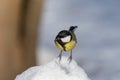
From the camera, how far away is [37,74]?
2.46ft

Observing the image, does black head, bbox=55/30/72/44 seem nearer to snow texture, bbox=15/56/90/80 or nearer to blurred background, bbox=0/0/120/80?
snow texture, bbox=15/56/90/80

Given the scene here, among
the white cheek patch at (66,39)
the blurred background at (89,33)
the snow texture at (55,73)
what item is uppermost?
the white cheek patch at (66,39)

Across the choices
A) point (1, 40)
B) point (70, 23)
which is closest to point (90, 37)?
point (70, 23)

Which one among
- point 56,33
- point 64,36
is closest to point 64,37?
point 64,36

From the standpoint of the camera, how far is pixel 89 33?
6.91ft

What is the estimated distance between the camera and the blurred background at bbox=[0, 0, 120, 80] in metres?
1.36

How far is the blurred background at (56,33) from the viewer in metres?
1.36

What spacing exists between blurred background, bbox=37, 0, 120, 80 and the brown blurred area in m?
0.18

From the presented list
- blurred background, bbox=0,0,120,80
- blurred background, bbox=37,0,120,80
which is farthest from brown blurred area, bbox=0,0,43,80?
blurred background, bbox=37,0,120,80

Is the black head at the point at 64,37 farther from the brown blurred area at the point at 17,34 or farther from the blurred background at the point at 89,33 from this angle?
the blurred background at the point at 89,33

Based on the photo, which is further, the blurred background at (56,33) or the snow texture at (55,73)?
the blurred background at (56,33)

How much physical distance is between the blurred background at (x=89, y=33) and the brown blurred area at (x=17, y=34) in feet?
0.59

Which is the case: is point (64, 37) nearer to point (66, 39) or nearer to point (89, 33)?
point (66, 39)

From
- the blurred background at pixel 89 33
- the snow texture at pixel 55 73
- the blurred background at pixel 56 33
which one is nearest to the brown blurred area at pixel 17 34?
the blurred background at pixel 56 33
